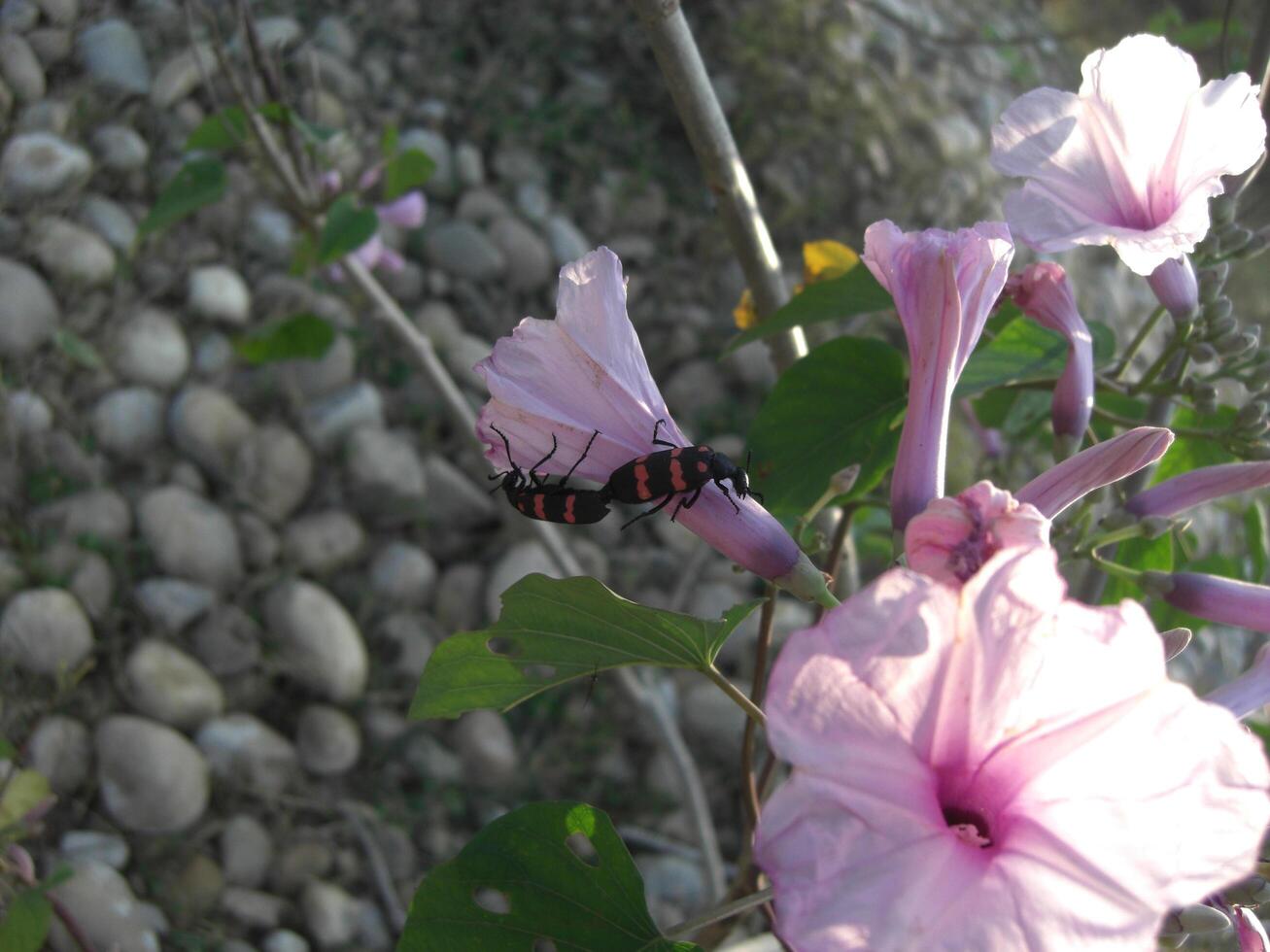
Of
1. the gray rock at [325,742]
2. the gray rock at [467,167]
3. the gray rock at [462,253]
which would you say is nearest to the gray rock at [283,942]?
the gray rock at [325,742]

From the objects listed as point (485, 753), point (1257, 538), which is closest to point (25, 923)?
point (1257, 538)

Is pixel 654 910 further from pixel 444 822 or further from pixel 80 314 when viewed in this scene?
pixel 80 314

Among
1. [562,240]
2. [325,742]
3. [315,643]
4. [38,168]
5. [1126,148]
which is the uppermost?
[38,168]

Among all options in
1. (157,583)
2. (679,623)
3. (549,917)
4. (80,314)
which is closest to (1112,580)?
(679,623)

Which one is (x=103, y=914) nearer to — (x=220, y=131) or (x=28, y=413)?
(x=28, y=413)

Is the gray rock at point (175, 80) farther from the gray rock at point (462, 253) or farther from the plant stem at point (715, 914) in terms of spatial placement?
the plant stem at point (715, 914)

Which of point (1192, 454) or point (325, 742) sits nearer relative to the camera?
point (1192, 454)
